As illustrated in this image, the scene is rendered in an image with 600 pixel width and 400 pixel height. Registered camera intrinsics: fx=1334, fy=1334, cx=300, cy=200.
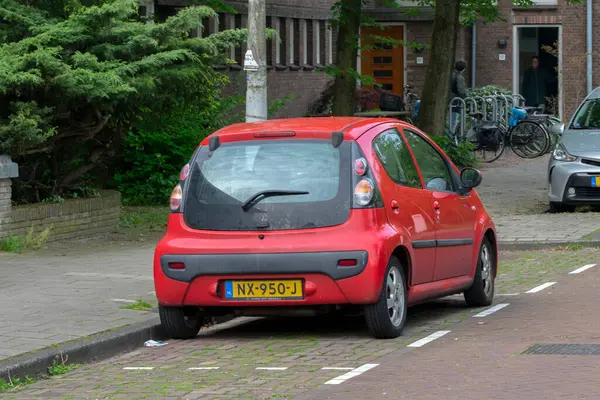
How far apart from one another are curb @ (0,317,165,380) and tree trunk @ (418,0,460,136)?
17132 millimetres

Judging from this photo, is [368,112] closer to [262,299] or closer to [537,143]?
[537,143]

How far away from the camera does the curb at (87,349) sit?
26.9ft

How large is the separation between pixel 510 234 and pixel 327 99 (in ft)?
63.4

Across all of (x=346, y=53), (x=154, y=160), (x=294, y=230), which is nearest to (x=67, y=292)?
(x=294, y=230)

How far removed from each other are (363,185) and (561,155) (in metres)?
10.4

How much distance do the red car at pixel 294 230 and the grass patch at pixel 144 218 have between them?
7.60 m

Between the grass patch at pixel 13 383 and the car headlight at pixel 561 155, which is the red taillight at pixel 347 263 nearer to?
the grass patch at pixel 13 383

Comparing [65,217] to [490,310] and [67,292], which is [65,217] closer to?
[67,292]

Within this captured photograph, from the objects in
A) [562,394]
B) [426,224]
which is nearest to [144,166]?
[426,224]

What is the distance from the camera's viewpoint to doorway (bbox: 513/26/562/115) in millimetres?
40156

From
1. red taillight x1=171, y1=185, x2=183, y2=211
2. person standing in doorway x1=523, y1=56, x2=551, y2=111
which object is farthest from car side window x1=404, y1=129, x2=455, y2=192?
person standing in doorway x1=523, y1=56, x2=551, y2=111

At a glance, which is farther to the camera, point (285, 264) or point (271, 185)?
point (271, 185)

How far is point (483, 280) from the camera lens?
435 inches

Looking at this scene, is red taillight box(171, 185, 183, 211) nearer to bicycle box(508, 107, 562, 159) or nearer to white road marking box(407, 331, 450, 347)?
white road marking box(407, 331, 450, 347)
